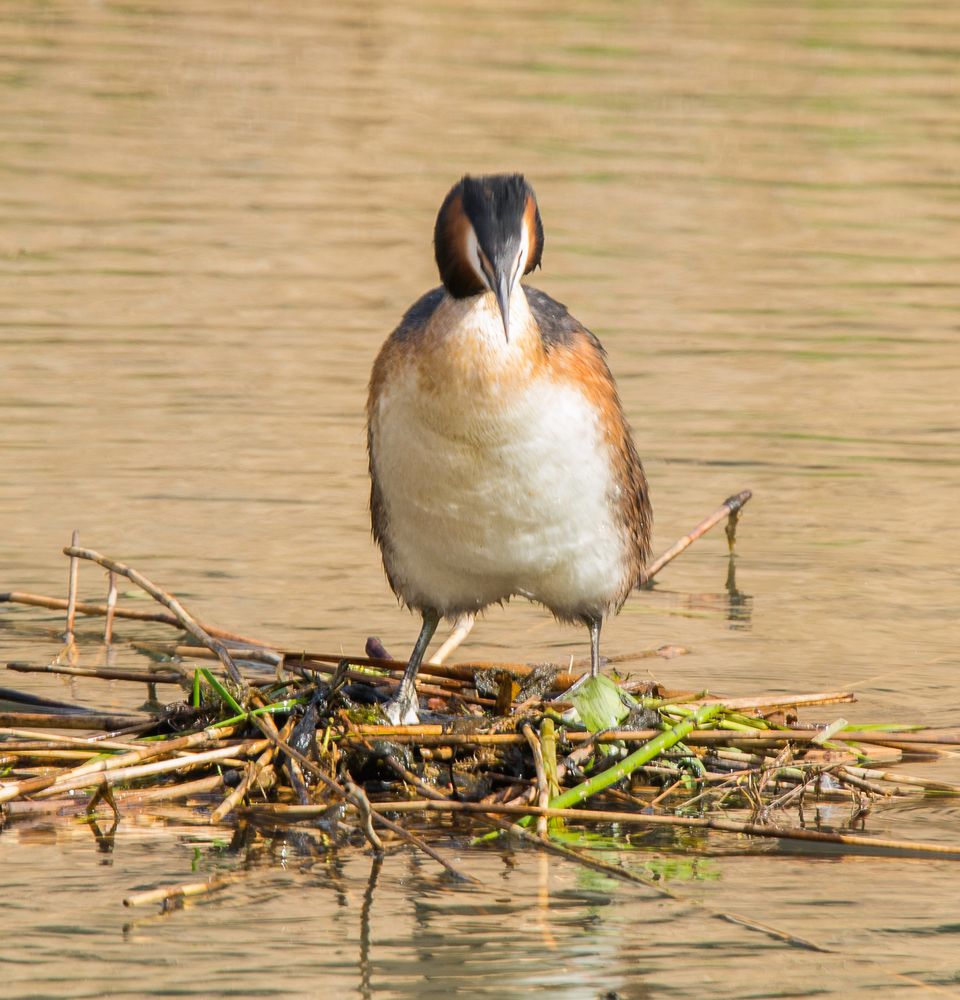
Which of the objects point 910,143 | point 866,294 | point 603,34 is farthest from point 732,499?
point 603,34

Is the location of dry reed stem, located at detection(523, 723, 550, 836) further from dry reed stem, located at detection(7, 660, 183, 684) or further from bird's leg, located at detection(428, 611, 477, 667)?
dry reed stem, located at detection(7, 660, 183, 684)

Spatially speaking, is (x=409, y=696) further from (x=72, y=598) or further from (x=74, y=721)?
(x=72, y=598)

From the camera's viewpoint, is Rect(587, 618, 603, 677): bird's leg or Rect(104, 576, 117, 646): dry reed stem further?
Rect(104, 576, 117, 646): dry reed stem

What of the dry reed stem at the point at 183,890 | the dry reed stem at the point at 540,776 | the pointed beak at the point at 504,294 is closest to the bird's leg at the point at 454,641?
the dry reed stem at the point at 540,776

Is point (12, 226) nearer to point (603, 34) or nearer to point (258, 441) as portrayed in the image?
point (258, 441)

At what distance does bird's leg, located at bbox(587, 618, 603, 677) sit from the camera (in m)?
7.36

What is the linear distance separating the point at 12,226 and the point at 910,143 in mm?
9732

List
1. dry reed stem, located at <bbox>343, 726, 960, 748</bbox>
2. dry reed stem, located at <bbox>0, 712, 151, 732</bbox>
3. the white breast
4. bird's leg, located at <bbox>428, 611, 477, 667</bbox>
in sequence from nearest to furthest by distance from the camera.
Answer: the white breast → dry reed stem, located at <bbox>343, 726, 960, 748</bbox> → dry reed stem, located at <bbox>0, 712, 151, 732</bbox> → bird's leg, located at <bbox>428, 611, 477, 667</bbox>

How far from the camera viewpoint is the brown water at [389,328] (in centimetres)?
558

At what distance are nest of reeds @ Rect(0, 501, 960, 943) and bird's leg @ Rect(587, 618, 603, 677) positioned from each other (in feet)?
0.50

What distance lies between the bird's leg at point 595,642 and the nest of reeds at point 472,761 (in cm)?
15

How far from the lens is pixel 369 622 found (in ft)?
29.1

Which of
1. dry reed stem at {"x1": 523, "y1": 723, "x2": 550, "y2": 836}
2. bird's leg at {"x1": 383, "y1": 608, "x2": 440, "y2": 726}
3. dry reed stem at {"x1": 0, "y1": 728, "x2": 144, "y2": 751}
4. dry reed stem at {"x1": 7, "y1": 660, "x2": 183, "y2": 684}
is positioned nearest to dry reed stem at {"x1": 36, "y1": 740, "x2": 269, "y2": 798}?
dry reed stem at {"x1": 0, "y1": 728, "x2": 144, "y2": 751}

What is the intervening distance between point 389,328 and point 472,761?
25.5 feet
